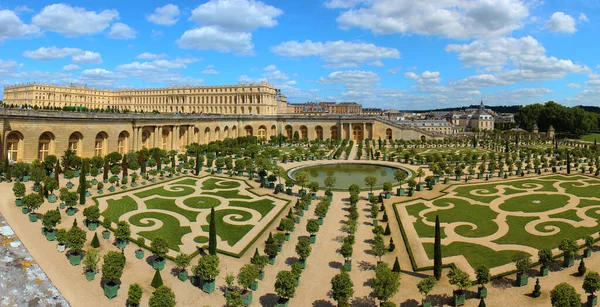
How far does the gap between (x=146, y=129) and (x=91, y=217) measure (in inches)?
1424

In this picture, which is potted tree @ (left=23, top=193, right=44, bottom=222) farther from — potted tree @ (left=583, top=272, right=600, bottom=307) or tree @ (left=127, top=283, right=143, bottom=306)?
potted tree @ (left=583, top=272, right=600, bottom=307)

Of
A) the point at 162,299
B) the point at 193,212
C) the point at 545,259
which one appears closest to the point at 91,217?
the point at 193,212

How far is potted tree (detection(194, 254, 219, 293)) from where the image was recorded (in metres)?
19.3

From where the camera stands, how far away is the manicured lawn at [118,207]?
2962cm

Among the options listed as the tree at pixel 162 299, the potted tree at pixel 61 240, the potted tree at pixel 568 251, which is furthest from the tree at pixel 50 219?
the potted tree at pixel 568 251

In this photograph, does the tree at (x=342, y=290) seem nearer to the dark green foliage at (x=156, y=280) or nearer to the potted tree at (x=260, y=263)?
the potted tree at (x=260, y=263)

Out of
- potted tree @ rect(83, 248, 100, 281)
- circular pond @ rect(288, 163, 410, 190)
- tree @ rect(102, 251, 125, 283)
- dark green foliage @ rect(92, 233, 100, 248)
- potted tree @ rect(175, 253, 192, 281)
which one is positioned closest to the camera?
tree @ rect(102, 251, 125, 283)

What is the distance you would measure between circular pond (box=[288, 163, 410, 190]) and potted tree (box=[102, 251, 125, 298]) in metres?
25.0

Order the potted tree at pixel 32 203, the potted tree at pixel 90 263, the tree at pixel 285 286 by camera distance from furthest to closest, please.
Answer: the potted tree at pixel 32 203, the potted tree at pixel 90 263, the tree at pixel 285 286

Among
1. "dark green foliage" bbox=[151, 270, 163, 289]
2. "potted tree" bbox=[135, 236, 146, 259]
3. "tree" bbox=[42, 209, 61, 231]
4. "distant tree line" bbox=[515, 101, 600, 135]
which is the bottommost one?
"dark green foliage" bbox=[151, 270, 163, 289]

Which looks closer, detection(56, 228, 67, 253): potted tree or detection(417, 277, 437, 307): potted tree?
detection(417, 277, 437, 307): potted tree

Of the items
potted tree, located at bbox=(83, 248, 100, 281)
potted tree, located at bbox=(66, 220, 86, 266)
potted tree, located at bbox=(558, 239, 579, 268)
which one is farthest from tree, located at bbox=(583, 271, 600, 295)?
potted tree, located at bbox=(66, 220, 86, 266)

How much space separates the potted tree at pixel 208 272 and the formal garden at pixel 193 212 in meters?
4.01

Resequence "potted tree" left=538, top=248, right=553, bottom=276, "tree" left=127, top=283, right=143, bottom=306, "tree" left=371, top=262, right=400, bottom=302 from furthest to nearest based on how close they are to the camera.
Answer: "potted tree" left=538, top=248, right=553, bottom=276
"tree" left=371, top=262, right=400, bottom=302
"tree" left=127, top=283, right=143, bottom=306
